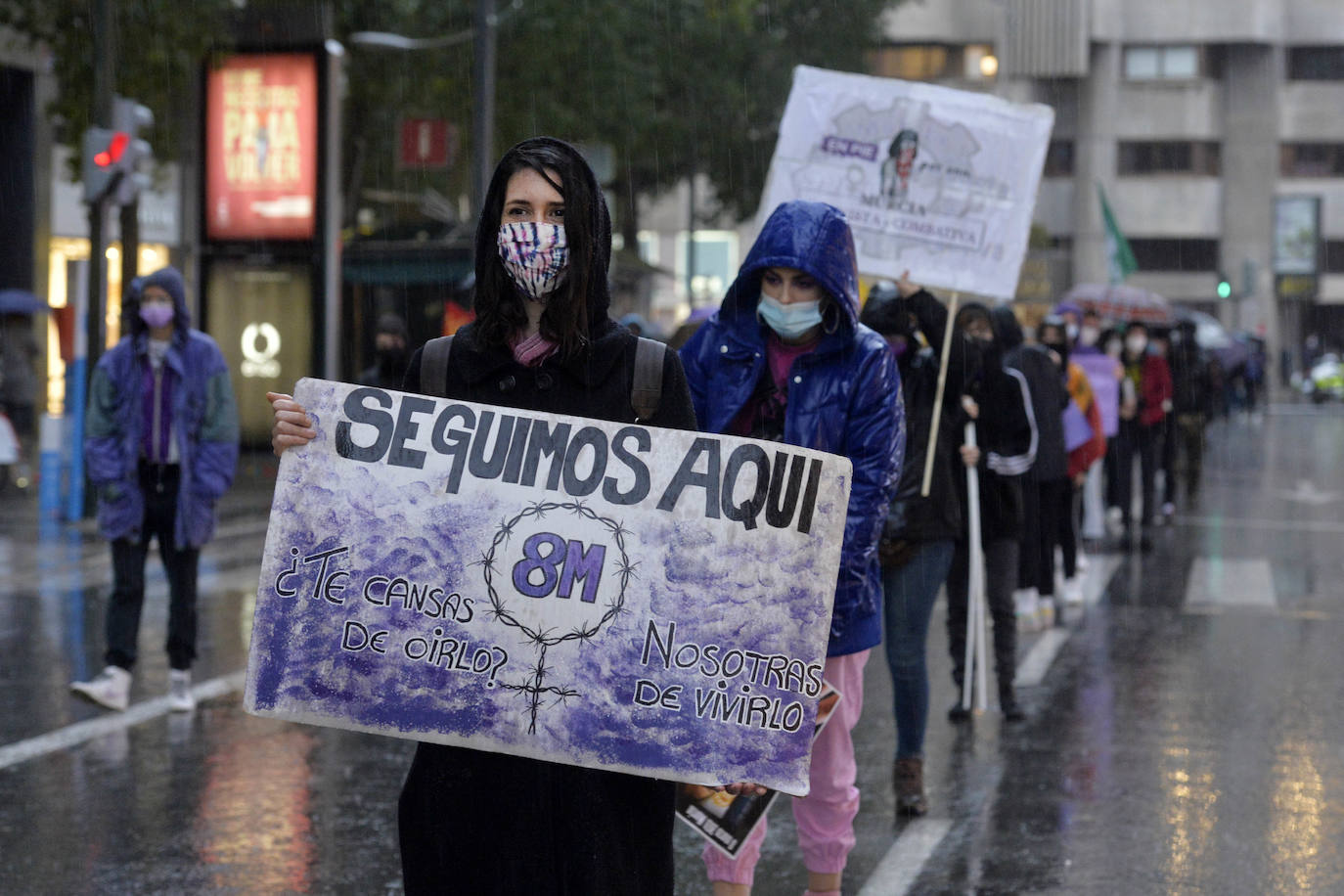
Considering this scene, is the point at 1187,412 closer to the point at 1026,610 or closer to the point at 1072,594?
the point at 1072,594

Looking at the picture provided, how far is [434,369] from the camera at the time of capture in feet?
11.1

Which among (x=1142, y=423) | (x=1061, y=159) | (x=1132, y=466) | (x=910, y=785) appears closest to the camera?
(x=910, y=785)

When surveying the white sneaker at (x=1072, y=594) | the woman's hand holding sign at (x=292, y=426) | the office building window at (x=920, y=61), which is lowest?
the white sneaker at (x=1072, y=594)

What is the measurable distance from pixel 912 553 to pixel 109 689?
3.67 meters

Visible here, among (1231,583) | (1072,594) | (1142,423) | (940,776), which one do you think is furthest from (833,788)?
(1142,423)

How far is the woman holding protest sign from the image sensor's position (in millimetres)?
3203

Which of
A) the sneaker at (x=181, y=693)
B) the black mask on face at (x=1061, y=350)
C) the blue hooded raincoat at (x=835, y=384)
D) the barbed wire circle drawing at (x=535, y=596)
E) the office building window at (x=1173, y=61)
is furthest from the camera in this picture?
the office building window at (x=1173, y=61)

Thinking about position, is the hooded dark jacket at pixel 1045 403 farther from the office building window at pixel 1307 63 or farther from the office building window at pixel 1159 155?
the office building window at pixel 1307 63

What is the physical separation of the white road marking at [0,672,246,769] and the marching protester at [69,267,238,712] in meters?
0.10

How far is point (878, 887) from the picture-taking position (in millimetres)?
5645

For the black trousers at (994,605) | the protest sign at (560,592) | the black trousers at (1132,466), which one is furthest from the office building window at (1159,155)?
the protest sign at (560,592)

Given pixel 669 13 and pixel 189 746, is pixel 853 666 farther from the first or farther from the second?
pixel 669 13

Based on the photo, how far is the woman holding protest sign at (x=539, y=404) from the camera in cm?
320

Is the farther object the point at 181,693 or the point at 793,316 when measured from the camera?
the point at 181,693
